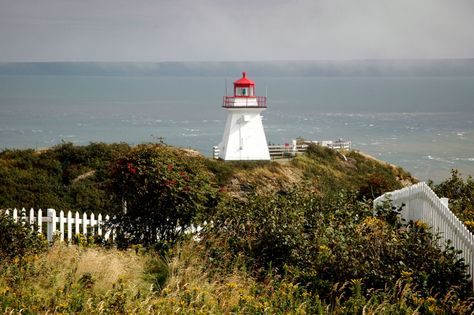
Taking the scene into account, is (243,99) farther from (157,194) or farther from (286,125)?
(286,125)

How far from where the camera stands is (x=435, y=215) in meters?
11.1

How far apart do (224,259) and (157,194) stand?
1679 millimetres

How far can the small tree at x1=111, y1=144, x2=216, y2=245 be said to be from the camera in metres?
11.2

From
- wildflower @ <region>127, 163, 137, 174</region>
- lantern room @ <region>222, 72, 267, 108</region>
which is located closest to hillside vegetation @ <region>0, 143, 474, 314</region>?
wildflower @ <region>127, 163, 137, 174</region>

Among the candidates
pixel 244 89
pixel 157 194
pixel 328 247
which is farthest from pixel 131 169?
pixel 244 89

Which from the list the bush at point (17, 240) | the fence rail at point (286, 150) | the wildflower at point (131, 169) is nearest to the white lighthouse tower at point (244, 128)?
the fence rail at point (286, 150)

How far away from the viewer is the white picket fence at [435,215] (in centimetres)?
978

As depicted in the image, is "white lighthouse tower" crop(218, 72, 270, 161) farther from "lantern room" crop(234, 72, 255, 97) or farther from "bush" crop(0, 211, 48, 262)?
"bush" crop(0, 211, 48, 262)

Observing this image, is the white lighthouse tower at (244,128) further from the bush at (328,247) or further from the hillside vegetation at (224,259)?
the bush at (328,247)

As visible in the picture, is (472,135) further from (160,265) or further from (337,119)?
(160,265)

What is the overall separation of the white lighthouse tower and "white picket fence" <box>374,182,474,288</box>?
98.5 feet

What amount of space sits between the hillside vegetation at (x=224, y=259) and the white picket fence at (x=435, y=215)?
0.50 ft

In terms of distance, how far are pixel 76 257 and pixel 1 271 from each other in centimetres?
96

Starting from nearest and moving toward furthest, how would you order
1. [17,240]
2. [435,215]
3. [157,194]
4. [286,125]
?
[17,240]
[435,215]
[157,194]
[286,125]
